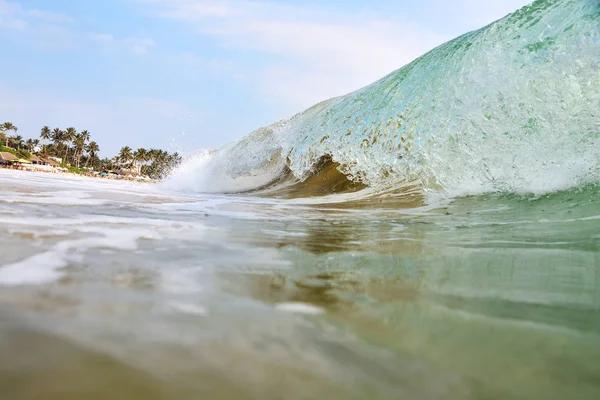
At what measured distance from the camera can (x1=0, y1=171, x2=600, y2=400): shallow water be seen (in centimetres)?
68

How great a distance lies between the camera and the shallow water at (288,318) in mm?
682

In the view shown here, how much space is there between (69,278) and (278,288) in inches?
23.6

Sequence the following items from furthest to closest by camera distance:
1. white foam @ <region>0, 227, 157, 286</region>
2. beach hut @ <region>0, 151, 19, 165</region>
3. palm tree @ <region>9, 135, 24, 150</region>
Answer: palm tree @ <region>9, 135, 24, 150</region> → beach hut @ <region>0, 151, 19, 165</region> → white foam @ <region>0, 227, 157, 286</region>

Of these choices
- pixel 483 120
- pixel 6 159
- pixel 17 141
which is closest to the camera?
pixel 483 120

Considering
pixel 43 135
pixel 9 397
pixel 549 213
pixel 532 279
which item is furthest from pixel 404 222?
pixel 43 135

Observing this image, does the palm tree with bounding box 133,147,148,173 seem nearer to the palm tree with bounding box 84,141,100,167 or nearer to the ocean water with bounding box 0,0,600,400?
the palm tree with bounding box 84,141,100,167

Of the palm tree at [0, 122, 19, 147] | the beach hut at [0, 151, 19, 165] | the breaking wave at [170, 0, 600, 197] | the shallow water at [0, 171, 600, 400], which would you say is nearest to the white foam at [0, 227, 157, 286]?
the shallow water at [0, 171, 600, 400]

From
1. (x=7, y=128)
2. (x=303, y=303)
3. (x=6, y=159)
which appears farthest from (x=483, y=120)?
(x=7, y=128)

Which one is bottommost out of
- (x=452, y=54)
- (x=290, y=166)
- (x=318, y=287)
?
(x=318, y=287)

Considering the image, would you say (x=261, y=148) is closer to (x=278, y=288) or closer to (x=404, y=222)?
(x=404, y=222)

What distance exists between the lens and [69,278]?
1.27 m

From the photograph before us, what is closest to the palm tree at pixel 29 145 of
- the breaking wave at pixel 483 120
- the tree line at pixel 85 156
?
the tree line at pixel 85 156

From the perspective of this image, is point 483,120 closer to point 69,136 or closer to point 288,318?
point 288,318

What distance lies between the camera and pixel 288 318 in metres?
1.00
